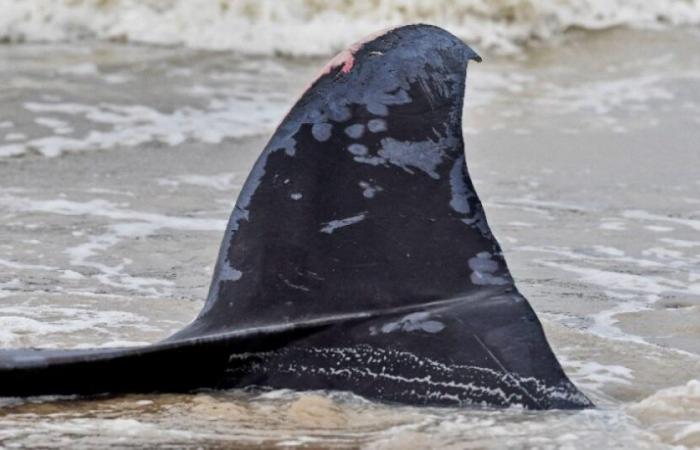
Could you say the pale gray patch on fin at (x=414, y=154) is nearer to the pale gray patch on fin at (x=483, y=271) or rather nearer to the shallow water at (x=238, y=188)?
the pale gray patch on fin at (x=483, y=271)

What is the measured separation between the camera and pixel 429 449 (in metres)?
3.37

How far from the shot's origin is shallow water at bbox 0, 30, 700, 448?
349 centimetres

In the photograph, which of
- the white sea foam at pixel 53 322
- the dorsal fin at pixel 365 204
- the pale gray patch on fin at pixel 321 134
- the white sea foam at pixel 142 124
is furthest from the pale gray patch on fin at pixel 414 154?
the white sea foam at pixel 142 124

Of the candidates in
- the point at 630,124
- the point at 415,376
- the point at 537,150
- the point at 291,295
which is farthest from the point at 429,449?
the point at 630,124

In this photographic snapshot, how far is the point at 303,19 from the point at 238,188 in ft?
20.9

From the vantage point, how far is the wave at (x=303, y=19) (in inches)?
516

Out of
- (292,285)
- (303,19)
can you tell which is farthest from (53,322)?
(303,19)

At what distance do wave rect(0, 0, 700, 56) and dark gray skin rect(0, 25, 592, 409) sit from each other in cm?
927

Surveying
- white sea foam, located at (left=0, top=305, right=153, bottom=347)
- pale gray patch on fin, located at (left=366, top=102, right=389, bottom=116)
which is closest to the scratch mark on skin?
pale gray patch on fin, located at (left=366, top=102, right=389, bottom=116)

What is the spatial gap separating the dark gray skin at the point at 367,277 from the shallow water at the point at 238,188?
8 cm

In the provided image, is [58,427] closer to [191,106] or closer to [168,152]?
[168,152]

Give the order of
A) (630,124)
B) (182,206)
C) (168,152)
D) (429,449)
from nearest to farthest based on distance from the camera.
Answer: (429,449) → (182,206) → (168,152) → (630,124)

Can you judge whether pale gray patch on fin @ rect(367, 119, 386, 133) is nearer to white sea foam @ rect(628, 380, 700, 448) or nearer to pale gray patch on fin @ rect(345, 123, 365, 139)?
pale gray patch on fin @ rect(345, 123, 365, 139)

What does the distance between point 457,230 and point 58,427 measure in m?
1.05
